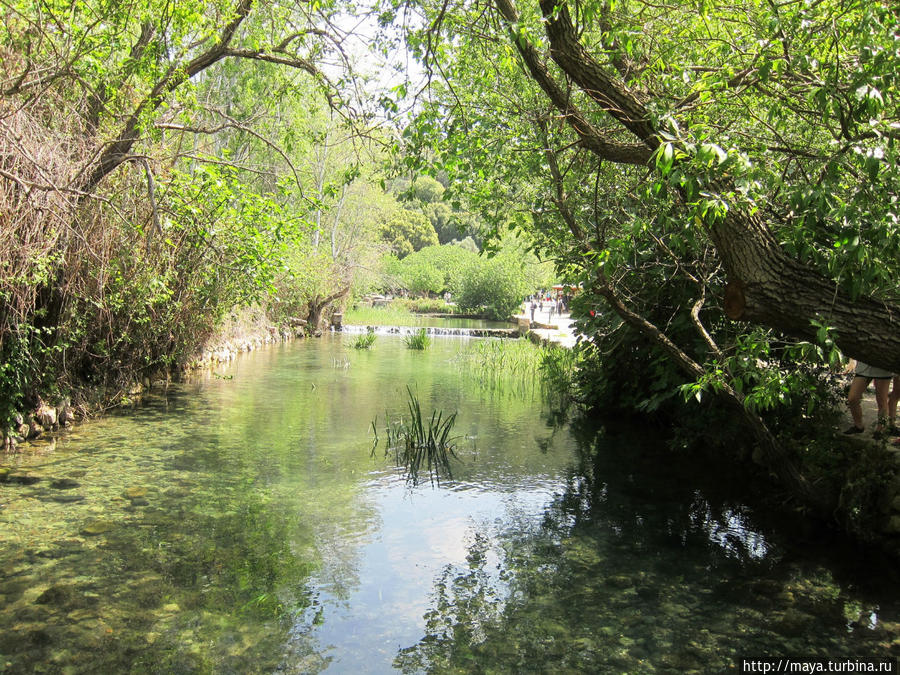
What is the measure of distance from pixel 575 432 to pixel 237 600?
649 cm

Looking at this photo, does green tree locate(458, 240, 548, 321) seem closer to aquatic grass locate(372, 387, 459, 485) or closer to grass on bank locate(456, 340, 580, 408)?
grass on bank locate(456, 340, 580, 408)

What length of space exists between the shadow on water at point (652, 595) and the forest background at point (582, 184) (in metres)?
0.75

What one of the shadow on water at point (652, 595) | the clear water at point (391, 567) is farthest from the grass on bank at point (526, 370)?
the shadow on water at point (652, 595)

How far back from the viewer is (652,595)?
481cm

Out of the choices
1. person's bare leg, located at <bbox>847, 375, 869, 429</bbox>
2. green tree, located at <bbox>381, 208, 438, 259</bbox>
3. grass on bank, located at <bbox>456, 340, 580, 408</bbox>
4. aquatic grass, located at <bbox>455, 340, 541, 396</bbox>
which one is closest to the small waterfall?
grass on bank, located at <bbox>456, 340, 580, 408</bbox>

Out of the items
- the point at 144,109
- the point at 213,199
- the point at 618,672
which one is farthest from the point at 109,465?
the point at 618,672

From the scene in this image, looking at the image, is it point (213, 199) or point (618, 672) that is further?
point (213, 199)

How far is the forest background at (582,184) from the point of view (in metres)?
3.87

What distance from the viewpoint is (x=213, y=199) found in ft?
26.7

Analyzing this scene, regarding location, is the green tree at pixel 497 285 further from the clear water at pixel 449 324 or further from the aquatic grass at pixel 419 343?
the aquatic grass at pixel 419 343

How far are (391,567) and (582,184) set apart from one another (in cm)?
479

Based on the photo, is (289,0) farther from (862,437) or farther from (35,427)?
(862,437)

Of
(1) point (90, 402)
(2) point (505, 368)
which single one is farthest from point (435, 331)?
(1) point (90, 402)

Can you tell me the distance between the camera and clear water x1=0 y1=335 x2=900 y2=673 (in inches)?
159
